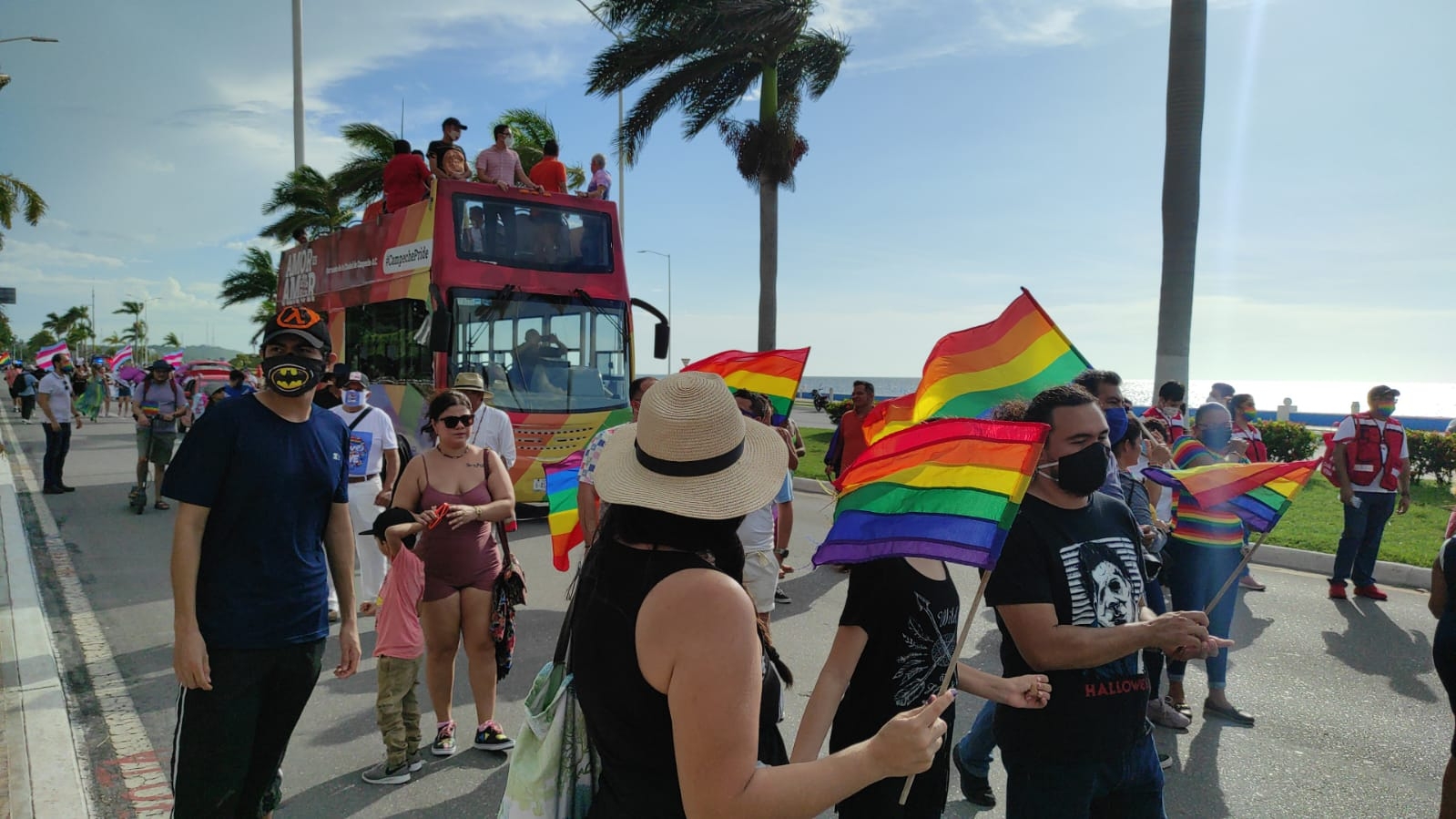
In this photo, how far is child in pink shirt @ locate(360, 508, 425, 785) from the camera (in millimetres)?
4043

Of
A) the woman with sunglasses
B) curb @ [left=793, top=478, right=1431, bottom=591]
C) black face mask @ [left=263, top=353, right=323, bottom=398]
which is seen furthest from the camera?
curb @ [left=793, top=478, right=1431, bottom=591]

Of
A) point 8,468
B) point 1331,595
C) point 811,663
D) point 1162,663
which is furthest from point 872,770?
point 8,468

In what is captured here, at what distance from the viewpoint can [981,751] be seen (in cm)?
394

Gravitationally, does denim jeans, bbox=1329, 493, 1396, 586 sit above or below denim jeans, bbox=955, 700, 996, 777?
above

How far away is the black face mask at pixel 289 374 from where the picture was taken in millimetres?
2928

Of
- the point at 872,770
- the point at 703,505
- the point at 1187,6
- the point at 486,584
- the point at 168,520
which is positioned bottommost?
the point at 168,520

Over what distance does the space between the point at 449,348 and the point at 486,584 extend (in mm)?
6413

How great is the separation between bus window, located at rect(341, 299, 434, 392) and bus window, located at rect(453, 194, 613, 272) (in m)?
1.06

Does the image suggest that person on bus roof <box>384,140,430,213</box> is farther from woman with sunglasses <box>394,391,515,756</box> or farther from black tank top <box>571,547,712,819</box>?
black tank top <box>571,547,712,819</box>

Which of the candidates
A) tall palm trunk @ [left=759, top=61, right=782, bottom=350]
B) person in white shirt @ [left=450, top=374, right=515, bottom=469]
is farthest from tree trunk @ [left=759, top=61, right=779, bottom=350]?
person in white shirt @ [left=450, top=374, right=515, bottom=469]

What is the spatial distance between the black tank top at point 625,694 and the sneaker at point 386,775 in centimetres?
280

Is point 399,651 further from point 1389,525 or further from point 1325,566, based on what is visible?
point 1389,525

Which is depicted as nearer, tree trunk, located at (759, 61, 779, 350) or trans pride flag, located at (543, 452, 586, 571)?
trans pride flag, located at (543, 452, 586, 571)

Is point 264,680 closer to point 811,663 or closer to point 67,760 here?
point 67,760
